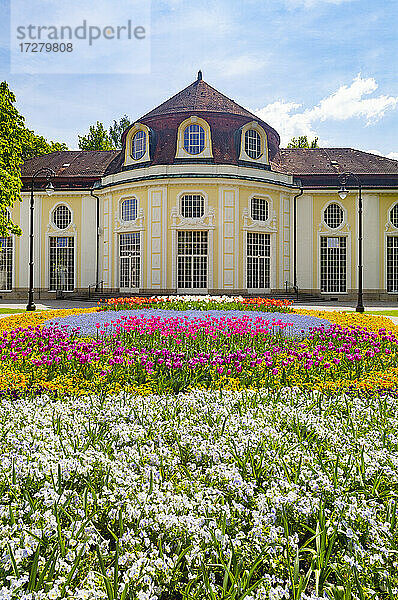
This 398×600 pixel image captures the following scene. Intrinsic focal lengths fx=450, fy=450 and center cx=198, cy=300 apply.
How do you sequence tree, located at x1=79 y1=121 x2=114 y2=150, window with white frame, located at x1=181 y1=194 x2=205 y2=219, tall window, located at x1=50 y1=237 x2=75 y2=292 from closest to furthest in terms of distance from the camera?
window with white frame, located at x1=181 y1=194 x2=205 y2=219 → tall window, located at x1=50 y1=237 x2=75 y2=292 → tree, located at x1=79 y1=121 x2=114 y2=150

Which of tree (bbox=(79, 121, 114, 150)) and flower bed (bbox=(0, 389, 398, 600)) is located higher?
tree (bbox=(79, 121, 114, 150))

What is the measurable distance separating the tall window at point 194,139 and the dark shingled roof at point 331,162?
5500 millimetres

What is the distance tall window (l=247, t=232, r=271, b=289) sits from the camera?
2723 centimetres

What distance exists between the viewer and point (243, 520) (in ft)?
8.39

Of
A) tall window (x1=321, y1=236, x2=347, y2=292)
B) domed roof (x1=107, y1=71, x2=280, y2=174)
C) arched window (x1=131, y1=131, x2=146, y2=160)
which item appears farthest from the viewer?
tall window (x1=321, y1=236, x2=347, y2=292)

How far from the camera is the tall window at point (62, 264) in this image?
3158 centimetres

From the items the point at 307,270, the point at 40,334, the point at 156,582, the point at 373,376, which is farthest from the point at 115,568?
the point at 307,270

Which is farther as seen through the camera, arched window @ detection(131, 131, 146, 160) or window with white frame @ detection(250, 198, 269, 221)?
arched window @ detection(131, 131, 146, 160)

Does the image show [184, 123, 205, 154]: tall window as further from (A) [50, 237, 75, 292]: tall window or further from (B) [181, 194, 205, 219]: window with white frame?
(A) [50, 237, 75, 292]: tall window

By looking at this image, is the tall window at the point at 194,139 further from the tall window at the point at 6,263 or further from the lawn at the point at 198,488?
the lawn at the point at 198,488

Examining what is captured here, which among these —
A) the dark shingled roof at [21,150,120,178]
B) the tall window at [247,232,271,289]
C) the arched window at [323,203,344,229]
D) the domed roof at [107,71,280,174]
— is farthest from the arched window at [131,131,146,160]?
the arched window at [323,203,344,229]

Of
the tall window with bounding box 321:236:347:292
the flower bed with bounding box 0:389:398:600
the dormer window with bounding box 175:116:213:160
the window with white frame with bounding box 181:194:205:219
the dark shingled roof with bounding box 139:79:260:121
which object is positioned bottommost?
the flower bed with bounding box 0:389:398:600

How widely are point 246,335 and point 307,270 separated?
21.7 meters

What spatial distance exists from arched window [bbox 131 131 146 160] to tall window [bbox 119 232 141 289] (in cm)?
504
